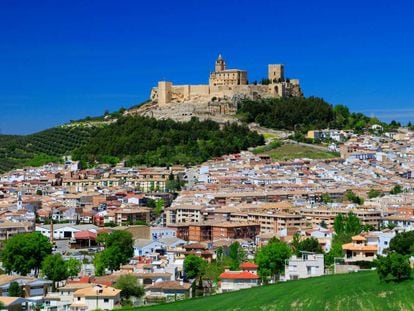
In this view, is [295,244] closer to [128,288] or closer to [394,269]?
[128,288]

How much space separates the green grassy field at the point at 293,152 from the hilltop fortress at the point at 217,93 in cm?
770

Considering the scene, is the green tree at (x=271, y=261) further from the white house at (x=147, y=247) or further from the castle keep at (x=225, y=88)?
the castle keep at (x=225, y=88)

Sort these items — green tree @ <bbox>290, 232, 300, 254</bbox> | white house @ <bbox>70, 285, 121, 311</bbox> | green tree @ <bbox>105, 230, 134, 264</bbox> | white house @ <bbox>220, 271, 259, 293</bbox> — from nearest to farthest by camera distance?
white house @ <bbox>70, 285, 121, 311</bbox>
white house @ <bbox>220, 271, 259, 293</bbox>
green tree @ <bbox>290, 232, 300, 254</bbox>
green tree @ <bbox>105, 230, 134, 264</bbox>

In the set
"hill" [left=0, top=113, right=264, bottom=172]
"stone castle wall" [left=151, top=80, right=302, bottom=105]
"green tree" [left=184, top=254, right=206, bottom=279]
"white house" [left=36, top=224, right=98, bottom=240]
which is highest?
"stone castle wall" [left=151, top=80, right=302, bottom=105]

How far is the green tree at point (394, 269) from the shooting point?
27750 mm

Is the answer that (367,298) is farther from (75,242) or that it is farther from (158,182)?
(158,182)

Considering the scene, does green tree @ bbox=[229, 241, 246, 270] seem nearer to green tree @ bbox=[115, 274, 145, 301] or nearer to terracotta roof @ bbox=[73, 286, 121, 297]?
green tree @ bbox=[115, 274, 145, 301]

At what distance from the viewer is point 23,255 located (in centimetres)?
3619

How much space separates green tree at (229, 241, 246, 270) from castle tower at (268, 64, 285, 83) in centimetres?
4810

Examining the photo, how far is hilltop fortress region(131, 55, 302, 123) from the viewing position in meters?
81.0

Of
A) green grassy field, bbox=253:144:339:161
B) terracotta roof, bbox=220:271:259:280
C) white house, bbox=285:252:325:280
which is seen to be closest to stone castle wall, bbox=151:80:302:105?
green grassy field, bbox=253:144:339:161

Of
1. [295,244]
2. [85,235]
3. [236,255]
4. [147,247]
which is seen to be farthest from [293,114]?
[236,255]

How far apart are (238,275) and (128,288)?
359 centimetres

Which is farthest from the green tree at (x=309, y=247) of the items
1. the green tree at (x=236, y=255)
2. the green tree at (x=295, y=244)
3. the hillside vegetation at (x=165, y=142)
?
the hillside vegetation at (x=165, y=142)
